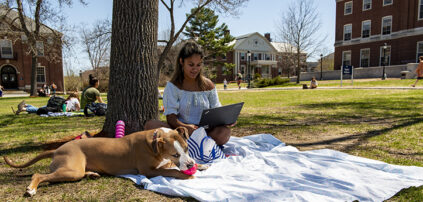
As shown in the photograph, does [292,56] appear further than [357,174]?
Yes

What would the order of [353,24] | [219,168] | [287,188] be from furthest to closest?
[353,24], [219,168], [287,188]

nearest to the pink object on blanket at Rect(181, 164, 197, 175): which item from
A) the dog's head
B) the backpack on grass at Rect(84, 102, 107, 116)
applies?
the dog's head

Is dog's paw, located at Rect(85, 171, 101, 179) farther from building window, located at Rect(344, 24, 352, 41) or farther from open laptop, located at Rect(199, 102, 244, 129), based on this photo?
building window, located at Rect(344, 24, 352, 41)

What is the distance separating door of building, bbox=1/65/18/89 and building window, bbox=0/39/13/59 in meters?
1.45

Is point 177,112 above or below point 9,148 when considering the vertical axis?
above

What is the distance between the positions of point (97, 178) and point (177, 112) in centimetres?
130

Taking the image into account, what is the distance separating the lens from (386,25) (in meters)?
27.8

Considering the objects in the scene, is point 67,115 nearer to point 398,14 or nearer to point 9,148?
point 9,148

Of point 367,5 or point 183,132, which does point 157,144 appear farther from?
point 367,5

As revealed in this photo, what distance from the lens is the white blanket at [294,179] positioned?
2.15m

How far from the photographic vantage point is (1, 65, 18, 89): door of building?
106ft

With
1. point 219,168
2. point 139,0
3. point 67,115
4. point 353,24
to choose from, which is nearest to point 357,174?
point 219,168

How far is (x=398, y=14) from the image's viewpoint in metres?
26.6

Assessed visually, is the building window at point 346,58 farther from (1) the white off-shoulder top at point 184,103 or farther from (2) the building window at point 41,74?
(2) the building window at point 41,74
